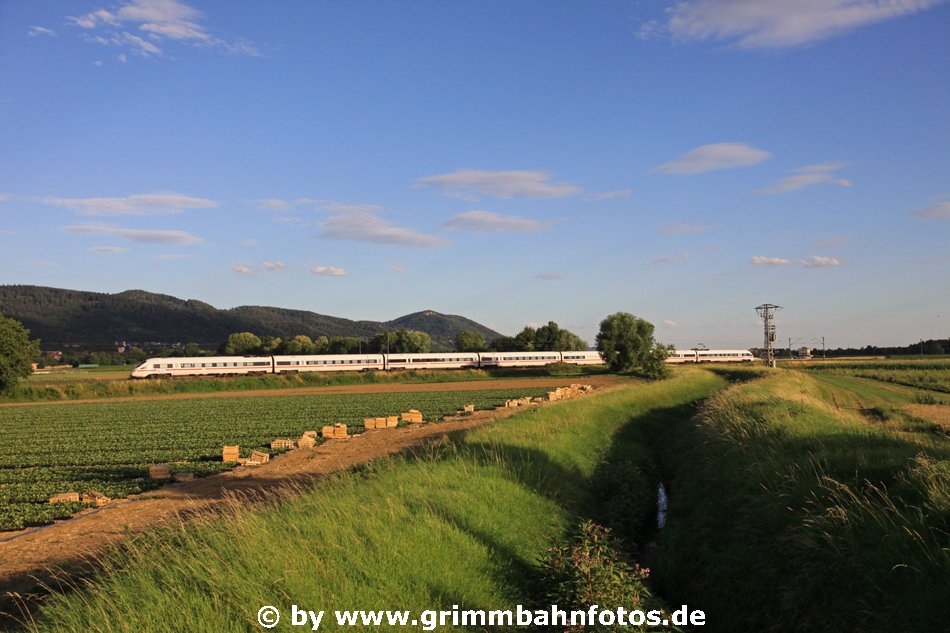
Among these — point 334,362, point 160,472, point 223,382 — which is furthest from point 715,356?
point 160,472

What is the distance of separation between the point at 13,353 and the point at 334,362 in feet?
134

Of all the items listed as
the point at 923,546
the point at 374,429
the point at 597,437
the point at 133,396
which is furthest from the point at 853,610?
the point at 133,396

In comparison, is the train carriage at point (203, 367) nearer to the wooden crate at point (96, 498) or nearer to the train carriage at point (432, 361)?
the train carriage at point (432, 361)

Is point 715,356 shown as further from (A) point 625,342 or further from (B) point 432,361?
(B) point 432,361

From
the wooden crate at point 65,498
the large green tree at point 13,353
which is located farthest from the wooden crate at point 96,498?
the large green tree at point 13,353

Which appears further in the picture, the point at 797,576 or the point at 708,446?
the point at 708,446

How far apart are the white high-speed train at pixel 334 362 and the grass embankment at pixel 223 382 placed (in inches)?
209

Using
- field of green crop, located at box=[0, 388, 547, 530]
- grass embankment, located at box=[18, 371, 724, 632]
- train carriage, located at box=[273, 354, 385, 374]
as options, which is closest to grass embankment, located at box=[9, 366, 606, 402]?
field of green crop, located at box=[0, 388, 547, 530]

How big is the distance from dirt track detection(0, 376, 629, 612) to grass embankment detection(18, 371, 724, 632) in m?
2.14

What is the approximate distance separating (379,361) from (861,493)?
296 ft

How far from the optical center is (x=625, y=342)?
305 feet

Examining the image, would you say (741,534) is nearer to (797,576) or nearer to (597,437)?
(797,576)

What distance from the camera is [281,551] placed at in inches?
325

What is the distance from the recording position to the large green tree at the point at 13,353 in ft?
198
